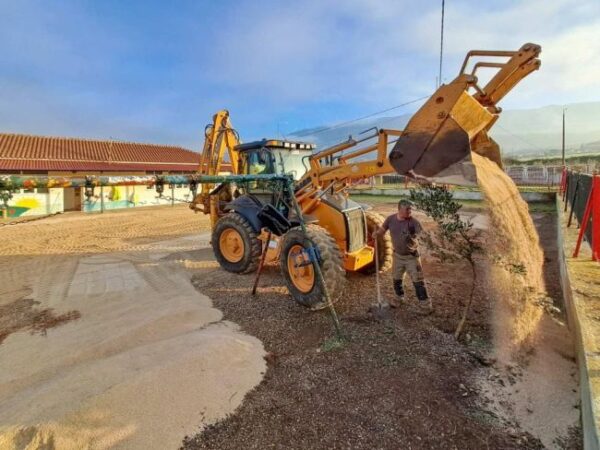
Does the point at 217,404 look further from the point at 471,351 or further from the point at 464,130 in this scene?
the point at 464,130

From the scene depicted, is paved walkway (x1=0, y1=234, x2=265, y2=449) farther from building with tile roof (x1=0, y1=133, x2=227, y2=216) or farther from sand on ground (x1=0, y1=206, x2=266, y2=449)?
building with tile roof (x1=0, y1=133, x2=227, y2=216)

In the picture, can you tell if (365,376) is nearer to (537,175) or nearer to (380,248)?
(380,248)

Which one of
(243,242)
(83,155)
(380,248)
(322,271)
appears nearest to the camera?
(322,271)

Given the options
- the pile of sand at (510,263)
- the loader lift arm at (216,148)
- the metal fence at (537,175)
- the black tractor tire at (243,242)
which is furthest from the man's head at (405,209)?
the metal fence at (537,175)

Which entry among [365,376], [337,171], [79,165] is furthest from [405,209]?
[79,165]

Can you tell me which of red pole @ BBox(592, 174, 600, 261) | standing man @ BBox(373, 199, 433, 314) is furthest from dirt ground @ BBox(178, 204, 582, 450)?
red pole @ BBox(592, 174, 600, 261)

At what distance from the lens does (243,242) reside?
22.4 ft

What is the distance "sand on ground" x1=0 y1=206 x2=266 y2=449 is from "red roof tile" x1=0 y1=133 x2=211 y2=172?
16.4 metres

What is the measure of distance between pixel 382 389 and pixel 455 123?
2.80 metres

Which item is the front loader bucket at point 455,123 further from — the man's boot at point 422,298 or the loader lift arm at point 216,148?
the loader lift arm at point 216,148

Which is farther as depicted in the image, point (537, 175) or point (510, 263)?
point (537, 175)

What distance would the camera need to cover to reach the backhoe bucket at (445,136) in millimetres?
3770

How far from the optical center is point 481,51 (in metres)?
4.24

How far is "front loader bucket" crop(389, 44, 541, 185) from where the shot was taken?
12.5 feet
